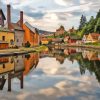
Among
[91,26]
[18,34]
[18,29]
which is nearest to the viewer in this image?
[18,34]

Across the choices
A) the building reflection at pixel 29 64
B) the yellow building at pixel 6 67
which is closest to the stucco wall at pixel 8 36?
the building reflection at pixel 29 64

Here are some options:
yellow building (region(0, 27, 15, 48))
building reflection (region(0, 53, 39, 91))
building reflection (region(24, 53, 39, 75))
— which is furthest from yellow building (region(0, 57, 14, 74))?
yellow building (region(0, 27, 15, 48))

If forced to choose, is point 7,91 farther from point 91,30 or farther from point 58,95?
point 91,30

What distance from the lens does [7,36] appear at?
77.1 metres

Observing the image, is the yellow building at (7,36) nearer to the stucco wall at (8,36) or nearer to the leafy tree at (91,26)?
the stucco wall at (8,36)

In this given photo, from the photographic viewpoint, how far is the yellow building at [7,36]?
243 ft

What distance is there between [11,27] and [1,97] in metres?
67.9

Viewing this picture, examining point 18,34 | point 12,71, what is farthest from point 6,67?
point 18,34

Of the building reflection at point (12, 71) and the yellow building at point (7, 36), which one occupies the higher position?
the yellow building at point (7, 36)

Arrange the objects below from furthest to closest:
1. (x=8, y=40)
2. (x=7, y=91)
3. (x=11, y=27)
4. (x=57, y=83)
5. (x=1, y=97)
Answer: (x=11, y=27), (x=8, y=40), (x=57, y=83), (x=7, y=91), (x=1, y=97)

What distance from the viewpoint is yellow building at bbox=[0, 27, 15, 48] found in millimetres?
74062

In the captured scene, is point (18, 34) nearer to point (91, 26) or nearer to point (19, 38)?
point (19, 38)

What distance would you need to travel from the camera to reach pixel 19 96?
17219 millimetres

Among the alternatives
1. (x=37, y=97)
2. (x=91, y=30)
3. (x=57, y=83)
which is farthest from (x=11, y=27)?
(x=91, y=30)
